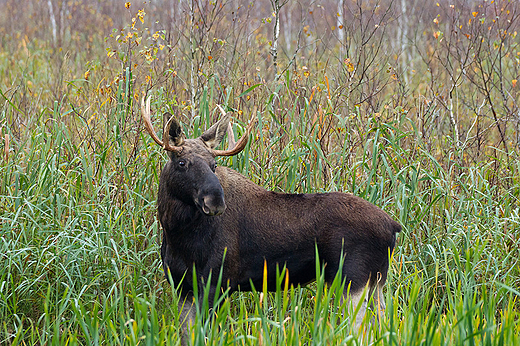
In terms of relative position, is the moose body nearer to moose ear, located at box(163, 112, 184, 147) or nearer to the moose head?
the moose head

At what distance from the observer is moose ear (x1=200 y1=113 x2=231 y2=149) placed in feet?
14.4

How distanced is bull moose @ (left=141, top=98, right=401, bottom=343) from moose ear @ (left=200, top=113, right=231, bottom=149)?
98mm

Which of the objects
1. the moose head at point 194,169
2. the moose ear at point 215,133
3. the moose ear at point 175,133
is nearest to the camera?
the moose head at point 194,169

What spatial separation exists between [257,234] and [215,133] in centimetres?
81

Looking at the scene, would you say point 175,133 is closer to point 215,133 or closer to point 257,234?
point 215,133

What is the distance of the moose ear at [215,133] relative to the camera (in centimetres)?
439

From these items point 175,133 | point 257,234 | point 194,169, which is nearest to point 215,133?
point 175,133

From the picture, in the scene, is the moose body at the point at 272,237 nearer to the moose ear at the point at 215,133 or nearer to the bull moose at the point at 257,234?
the bull moose at the point at 257,234

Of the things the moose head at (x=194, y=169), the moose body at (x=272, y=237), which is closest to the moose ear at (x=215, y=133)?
the moose head at (x=194, y=169)

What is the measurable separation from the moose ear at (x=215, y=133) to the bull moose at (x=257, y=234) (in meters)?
0.10

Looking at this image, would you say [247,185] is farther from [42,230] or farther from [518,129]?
[518,129]

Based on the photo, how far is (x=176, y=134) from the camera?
410 cm

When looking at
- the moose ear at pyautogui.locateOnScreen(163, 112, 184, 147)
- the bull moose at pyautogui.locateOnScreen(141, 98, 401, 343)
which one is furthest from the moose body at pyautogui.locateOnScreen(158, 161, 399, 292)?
the moose ear at pyautogui.locateOnScreen(163, 112, 184, 147)

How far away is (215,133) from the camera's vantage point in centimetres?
442
